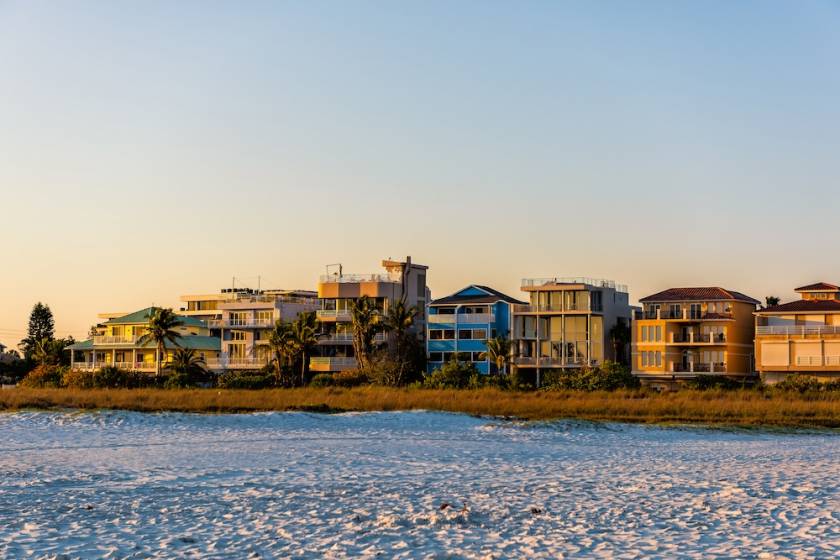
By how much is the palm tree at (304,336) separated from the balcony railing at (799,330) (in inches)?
1279

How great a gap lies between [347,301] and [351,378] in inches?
490

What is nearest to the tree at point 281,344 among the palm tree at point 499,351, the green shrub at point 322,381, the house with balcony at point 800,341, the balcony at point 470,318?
the green shrub at point 322,381

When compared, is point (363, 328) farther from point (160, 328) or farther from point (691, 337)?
point (691, 337)

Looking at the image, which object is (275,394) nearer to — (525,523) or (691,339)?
(691,339)

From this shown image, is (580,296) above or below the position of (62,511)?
above

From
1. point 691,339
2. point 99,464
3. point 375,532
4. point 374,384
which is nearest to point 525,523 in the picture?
point 375,532

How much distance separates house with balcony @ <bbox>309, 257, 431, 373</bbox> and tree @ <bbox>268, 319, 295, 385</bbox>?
475 centimetres

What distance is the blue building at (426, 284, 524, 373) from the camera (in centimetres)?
8906

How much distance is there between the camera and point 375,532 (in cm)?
1755

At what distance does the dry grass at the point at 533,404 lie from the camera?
1848 inches

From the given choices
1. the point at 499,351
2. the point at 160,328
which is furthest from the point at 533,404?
the point at 160,328

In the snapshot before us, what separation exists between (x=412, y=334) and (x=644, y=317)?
18.2 meters

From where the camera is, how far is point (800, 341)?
77.7 m

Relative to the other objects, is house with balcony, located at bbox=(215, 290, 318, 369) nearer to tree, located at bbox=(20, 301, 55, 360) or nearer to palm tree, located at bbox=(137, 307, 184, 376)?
Result: palm tree, located at bbox=(137, 307, 184, 376)
